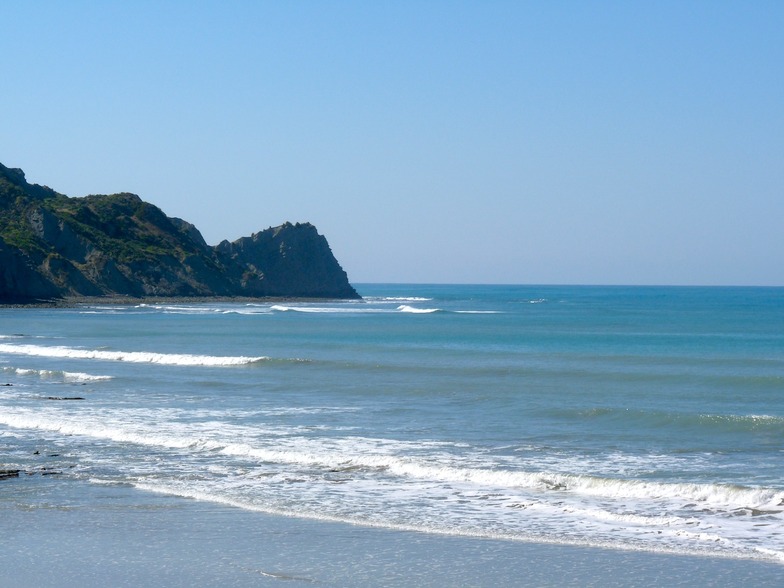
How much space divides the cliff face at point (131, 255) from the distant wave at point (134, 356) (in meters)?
51.9

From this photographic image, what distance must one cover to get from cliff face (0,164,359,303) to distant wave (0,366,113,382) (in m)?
61.0

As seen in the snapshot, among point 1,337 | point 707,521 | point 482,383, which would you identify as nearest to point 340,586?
point 707,521

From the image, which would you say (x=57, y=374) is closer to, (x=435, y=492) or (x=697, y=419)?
(x=697, y=419)

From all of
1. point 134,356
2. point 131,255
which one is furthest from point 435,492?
point 131,255

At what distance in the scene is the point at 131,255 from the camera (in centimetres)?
A: 10838

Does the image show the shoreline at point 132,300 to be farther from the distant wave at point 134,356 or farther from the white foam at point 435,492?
the white foam at point 435,492

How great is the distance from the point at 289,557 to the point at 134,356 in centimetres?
2693

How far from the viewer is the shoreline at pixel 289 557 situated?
27.6ft

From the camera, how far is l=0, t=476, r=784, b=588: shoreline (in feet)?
27.6

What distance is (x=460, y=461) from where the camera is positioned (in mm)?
14086

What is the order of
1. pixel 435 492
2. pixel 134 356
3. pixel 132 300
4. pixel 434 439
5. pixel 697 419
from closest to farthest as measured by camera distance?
pixel 435 492
pixel 434 439
pixel 697 419
pixel 134 356
pixel 132 300

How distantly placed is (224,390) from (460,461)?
11.4m

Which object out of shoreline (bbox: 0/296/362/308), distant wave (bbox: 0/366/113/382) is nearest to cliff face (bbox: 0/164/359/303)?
shoreline (bbox: 0/296/362/308)

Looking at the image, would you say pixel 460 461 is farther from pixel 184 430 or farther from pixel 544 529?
pixel 184 430
